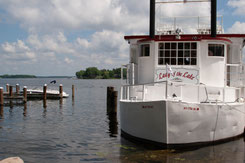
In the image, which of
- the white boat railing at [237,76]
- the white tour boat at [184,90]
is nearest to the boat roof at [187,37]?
the white tour boat at [184,90]

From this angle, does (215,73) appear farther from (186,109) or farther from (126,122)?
(126,122)

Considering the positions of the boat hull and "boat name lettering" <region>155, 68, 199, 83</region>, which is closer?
the boat hull

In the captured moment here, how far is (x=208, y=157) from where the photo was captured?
10781 mm

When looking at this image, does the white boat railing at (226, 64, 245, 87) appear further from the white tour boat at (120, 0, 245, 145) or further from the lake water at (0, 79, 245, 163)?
the lake water at (0, 79, 245, 163)

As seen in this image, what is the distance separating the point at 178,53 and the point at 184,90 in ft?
6.47

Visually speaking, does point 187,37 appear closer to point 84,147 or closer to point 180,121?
point 180,121

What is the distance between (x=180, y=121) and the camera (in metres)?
10.7

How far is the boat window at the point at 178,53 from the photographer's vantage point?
13.4 m

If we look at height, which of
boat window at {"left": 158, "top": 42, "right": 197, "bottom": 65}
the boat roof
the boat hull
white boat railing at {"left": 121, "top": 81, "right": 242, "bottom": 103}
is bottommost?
the boat hull

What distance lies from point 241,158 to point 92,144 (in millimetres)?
6285

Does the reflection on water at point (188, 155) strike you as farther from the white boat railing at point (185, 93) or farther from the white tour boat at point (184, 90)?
the white boat railing at point (185, 93)

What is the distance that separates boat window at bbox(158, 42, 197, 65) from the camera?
1337 centimetres

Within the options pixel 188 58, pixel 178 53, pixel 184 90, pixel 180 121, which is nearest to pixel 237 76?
pixel 188 58

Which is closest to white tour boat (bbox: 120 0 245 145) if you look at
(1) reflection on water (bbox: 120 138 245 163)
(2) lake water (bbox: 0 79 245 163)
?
(1) reflection on water (bbox: 120 138 245 163)
